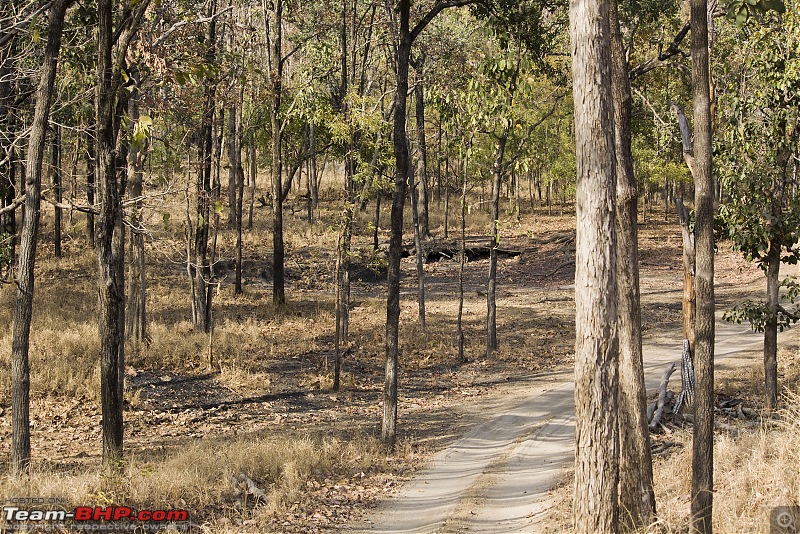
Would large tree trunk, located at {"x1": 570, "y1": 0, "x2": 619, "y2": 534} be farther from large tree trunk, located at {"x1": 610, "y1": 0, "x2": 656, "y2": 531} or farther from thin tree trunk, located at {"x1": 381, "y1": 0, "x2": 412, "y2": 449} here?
thin tree trunk, located at {"x1": 381, "y1": 0, "x2": 412, "y2": 449}

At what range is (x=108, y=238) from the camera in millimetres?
10344

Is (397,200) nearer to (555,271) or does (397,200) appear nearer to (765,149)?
(765,149)

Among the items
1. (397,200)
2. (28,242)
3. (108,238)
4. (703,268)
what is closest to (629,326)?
(703,268)

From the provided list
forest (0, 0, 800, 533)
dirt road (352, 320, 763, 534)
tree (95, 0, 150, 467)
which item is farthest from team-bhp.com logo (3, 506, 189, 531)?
dirt road (352, 320, 763, 534)

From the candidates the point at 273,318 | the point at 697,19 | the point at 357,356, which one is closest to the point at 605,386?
the point at 697,19

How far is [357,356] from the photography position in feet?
74.2

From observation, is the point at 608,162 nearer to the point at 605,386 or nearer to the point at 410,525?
the point at 605,386

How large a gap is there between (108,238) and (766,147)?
39.3 ft

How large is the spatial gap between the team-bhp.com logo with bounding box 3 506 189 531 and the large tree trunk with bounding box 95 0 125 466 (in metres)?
1.78

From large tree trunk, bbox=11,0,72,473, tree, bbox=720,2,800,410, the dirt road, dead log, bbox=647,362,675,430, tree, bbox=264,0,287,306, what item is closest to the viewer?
the dirt road

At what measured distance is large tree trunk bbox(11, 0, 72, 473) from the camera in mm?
10797

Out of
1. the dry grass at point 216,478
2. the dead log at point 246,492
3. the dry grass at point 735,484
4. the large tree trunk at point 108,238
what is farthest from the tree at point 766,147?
the large tree trunk at point 108,238

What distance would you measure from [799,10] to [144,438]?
1459cm

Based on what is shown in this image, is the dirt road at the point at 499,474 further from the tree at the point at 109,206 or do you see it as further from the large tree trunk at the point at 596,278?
the tree at the point at 109,206
